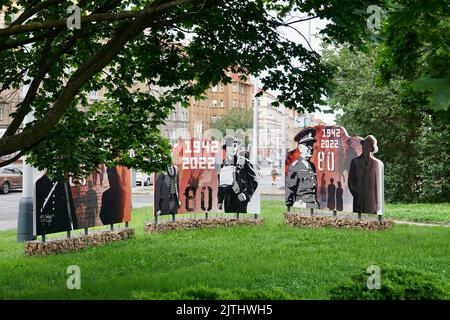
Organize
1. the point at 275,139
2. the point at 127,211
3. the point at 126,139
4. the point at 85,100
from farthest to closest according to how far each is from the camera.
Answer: the point at 275,139, the point at 127,211, the point at 85,100, the point at 126,139

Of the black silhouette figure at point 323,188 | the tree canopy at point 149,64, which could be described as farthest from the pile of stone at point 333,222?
the tree canopy at point 149,64

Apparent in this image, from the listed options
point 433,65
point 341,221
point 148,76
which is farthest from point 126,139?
point 341,221

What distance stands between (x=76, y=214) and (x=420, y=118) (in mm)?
18299

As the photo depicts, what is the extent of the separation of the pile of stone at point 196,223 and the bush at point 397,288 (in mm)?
10061

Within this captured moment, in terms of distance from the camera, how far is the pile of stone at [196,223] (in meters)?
16.0

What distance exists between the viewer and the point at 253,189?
17062 mm

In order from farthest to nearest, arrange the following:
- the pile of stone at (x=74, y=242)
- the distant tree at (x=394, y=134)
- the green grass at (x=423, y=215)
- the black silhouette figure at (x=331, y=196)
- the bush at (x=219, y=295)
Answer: the distant tree at (x=394, y=134) → the green grass at (x=423, y=215) → the black silhouette figure at (x=331, y=196) → the pile of stone at (x=74, y=242) → the bush at (x=219, y=295)

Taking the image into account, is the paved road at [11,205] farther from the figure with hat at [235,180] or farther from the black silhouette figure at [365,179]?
the black silhouette figure at [365,179]

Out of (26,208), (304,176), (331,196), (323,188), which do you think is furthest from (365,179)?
(26,208)

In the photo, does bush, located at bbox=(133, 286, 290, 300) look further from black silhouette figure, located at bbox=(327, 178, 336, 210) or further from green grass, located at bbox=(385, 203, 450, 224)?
green grass, located at bbox=(385, 203, 450, 224)

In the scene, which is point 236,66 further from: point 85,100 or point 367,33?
point 85,100

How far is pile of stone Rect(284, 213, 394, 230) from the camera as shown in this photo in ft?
49.0

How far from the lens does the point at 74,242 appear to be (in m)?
12.9

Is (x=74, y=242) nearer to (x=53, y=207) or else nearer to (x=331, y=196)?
(x=53, y=207)
